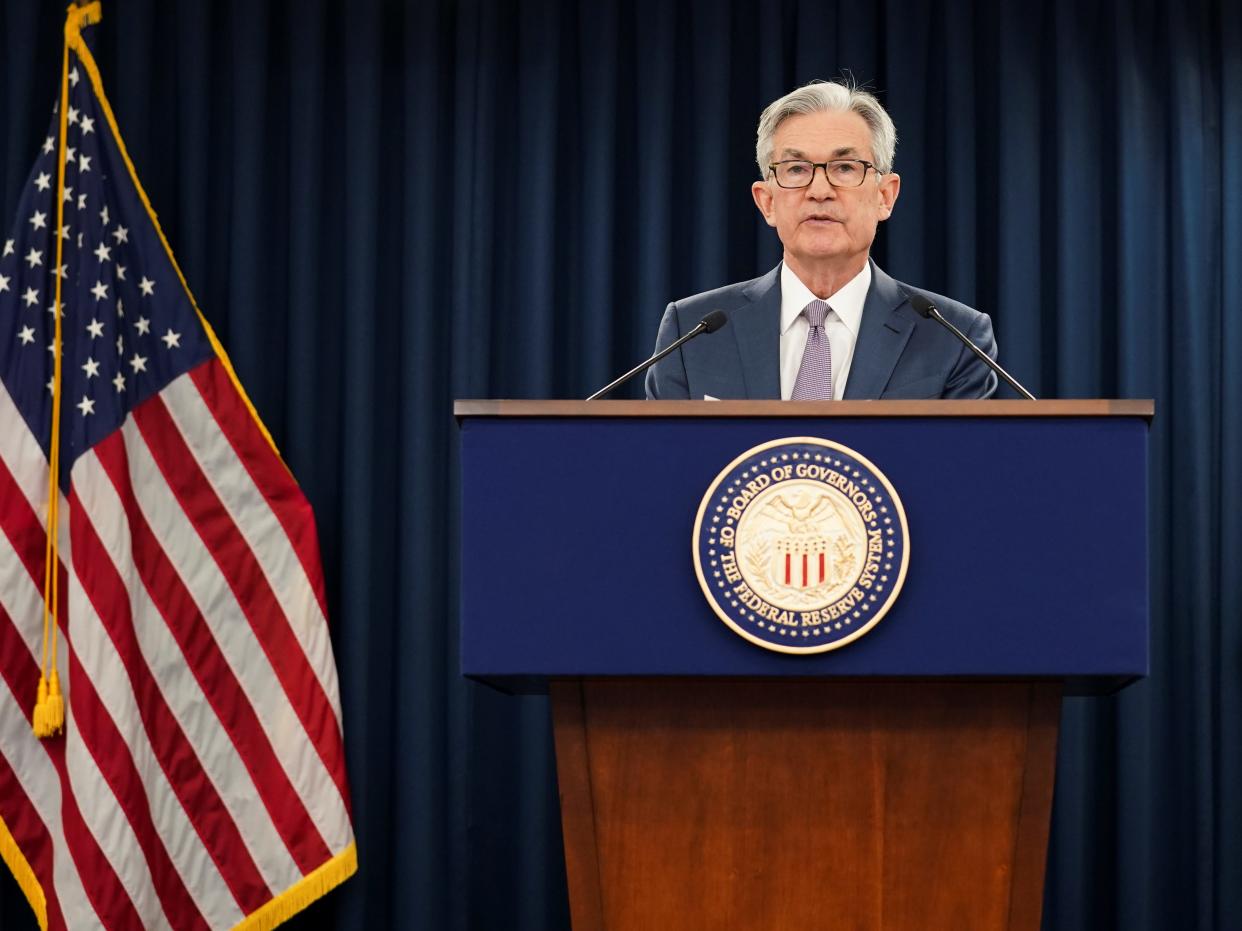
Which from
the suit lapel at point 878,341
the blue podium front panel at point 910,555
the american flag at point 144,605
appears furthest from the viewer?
the american flag at point 144,605

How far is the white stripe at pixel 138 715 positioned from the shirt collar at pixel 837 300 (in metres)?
1.99

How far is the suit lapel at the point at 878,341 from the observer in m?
2.54

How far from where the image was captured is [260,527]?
13.4ft

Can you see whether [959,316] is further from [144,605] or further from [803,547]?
[144,605]

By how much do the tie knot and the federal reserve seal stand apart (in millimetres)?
818

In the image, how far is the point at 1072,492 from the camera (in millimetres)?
1870

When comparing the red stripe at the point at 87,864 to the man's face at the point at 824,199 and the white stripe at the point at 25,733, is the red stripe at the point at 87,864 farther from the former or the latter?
the man's face at the point at 824,199

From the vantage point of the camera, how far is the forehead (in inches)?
105

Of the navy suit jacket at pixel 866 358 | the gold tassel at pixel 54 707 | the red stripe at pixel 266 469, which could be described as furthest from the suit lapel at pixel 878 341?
the gold tassel at pixel 54 707

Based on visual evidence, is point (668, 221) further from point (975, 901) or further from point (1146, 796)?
point (975, 901)

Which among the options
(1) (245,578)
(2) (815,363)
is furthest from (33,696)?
(2) (815,363)

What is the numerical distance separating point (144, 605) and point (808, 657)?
258 cm

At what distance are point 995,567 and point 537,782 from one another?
2.57 m

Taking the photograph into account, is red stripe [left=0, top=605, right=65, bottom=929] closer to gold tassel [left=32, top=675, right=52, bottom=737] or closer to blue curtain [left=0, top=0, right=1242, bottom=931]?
gold tassel [left=32, top=675, right=52, bottom=737]
